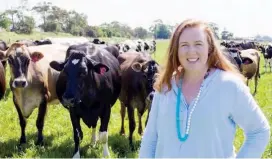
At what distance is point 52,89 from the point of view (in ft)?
25.2

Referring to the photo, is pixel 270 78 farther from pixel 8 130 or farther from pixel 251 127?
pixel 251 127

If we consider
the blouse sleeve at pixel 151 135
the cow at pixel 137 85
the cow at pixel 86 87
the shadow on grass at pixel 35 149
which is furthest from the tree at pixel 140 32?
the blouse sleeve at pixel 151 135

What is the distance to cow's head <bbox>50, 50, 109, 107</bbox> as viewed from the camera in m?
5.45

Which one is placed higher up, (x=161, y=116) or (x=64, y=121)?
(x=161, y=116)

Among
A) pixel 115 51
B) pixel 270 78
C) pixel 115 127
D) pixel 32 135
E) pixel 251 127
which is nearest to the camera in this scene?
pixel 251 127

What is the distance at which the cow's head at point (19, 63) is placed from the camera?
253 inches

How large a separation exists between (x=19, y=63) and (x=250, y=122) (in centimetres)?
516

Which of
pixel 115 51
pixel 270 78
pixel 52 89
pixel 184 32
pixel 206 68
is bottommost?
pixel 270 78

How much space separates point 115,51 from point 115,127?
1847 mm

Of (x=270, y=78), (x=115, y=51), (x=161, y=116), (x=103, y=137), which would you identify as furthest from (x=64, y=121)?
(x=270, y=78)

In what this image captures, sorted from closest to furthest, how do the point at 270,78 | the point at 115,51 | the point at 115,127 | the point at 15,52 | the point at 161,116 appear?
the point at 161,116
the point at 15,52
the point at 115,127
the point at 115,51
the point at 270,78

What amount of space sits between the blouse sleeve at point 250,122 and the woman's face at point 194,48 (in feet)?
0.91

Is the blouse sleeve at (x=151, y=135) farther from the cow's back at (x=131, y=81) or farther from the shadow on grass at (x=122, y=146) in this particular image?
the cow's back at (x=131, y=81)

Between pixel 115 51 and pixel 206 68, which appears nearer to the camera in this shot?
pixel 206 68
